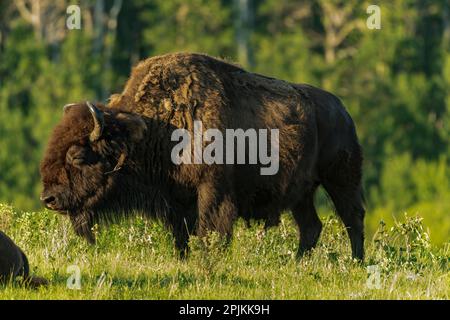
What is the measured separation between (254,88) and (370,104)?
42833mm

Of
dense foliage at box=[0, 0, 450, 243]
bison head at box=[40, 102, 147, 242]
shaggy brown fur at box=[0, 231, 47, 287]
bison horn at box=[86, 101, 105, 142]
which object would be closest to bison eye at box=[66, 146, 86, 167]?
bison head at box=[40, 102, 147, 242]

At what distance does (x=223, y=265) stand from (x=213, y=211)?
0.86 meters

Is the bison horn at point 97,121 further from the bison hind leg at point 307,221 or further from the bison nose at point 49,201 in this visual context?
the bison hind leg at point 307,221

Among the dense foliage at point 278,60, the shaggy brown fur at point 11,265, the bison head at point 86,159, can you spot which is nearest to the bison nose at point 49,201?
the bison head at point 86,159

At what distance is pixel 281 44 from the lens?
56625 mm

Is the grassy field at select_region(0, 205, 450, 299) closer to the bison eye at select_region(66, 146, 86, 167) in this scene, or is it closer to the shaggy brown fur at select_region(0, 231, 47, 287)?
the shaggy brown fur at select_region(0, 231, 47, 287)

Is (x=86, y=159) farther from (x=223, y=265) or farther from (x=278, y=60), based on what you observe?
(x=278, y=60)

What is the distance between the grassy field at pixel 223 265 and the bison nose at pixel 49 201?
39 cm

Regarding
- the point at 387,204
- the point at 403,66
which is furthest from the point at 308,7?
the point at 387,204

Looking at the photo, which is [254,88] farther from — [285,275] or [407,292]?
[407,292]

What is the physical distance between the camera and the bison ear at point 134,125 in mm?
11633

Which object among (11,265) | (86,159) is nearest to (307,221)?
(86,159)

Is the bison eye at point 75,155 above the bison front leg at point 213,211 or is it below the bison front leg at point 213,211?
above

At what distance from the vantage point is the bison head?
1143 centimetres
